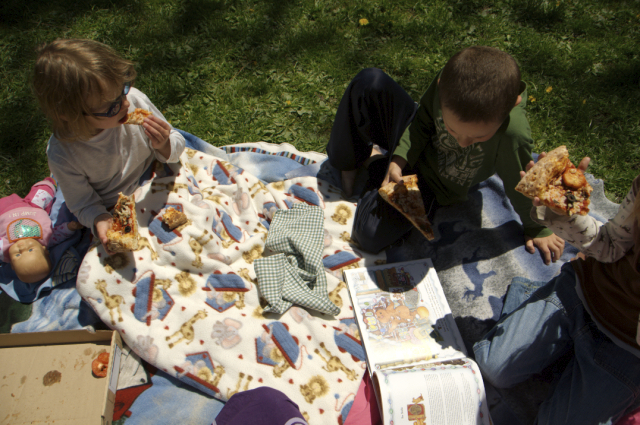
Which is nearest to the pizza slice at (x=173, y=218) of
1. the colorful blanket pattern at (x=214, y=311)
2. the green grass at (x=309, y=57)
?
the colorful blanket pattern at (x=214, y=311)

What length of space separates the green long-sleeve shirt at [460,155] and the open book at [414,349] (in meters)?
0.58

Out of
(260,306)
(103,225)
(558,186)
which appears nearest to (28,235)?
(103,225)

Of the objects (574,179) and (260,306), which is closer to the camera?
(574,179)

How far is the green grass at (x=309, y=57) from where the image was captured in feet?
11.1

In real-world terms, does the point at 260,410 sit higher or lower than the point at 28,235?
lower

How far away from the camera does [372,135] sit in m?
2.83

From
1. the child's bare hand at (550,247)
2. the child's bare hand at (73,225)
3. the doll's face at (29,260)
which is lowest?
the doll's face at (29,260)

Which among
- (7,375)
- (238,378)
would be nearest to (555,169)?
(238,378)

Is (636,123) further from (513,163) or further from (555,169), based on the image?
(555,169)

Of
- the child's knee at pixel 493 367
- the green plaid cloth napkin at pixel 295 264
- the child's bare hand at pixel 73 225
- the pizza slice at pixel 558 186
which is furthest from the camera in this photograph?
the child's bare hand at pixel 73 225

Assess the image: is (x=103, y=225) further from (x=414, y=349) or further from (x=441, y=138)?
(x=441, y=138)

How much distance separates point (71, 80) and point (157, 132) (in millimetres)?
493

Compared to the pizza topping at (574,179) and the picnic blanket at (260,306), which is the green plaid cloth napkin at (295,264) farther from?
the pizza topping at (574,179)

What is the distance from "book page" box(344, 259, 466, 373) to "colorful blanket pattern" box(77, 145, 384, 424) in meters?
0.09
